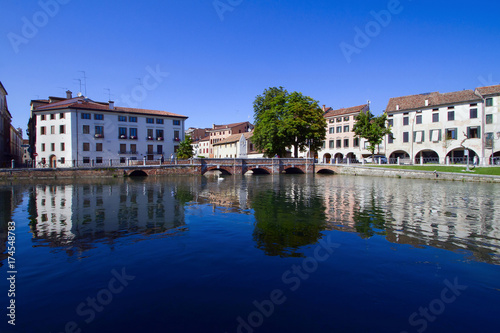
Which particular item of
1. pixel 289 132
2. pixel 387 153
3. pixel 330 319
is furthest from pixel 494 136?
pixel 330 319

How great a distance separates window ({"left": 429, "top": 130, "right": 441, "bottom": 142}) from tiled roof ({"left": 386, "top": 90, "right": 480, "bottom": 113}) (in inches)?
188

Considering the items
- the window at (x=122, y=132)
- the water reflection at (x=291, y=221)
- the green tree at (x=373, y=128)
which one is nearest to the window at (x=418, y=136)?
the green tree at (x=373, y=128)

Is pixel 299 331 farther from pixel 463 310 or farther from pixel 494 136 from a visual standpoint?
pixel 494 136

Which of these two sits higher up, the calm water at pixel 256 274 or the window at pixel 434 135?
the window at pixel 434 135

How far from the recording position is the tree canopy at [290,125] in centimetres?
5641

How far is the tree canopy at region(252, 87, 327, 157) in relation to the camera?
56406 millimetres

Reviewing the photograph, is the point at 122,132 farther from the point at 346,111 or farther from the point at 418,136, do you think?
the point at 418,136

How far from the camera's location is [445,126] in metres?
51.8

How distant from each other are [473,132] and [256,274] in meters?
56.3

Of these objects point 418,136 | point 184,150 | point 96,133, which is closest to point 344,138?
point 418,136

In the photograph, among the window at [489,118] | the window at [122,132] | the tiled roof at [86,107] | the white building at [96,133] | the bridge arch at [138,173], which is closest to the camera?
the window at [489,118]

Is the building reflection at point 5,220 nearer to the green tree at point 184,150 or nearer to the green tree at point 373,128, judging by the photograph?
the green tree at point 184,150

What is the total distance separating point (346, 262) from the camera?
7902mm

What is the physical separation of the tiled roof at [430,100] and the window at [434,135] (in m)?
4.78
